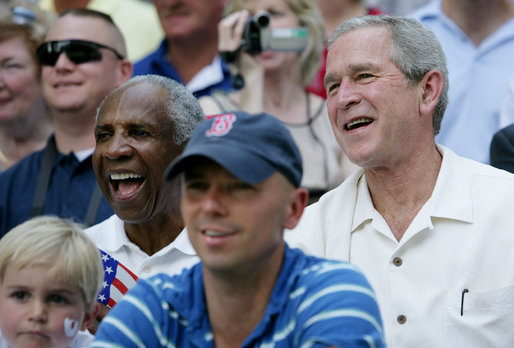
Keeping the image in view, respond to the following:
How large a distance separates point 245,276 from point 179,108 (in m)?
1.48

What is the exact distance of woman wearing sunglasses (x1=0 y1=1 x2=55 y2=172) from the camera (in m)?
5.24

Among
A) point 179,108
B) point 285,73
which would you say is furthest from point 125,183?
point 285,73

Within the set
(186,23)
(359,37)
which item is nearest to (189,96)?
(359,37)

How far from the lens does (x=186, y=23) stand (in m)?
5.72

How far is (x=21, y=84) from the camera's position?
17.2 ft

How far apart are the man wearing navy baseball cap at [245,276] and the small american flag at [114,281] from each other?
3.49 feet

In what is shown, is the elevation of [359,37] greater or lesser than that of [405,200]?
greater

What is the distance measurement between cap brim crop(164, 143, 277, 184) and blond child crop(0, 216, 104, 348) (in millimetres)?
874

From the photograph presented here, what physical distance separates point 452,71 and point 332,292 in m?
3.13

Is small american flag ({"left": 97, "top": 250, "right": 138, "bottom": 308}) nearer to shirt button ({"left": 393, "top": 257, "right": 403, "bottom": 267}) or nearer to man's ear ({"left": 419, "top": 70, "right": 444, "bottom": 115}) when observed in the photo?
shirt button ({"left": 393, "top": 257, "right": 403, "bottom": 267})

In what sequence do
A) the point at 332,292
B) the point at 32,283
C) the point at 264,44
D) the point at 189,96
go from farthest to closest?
the point at 264,44 → the point at 189,96 → the point at 32,283 → the point at 332,292

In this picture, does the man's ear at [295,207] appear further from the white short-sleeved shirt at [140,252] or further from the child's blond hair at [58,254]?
the white short-sleeved shirt at [140,252]

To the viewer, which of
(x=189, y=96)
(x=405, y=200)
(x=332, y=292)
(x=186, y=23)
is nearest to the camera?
(x=332, y=292)

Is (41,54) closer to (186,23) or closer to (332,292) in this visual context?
(186,23)
